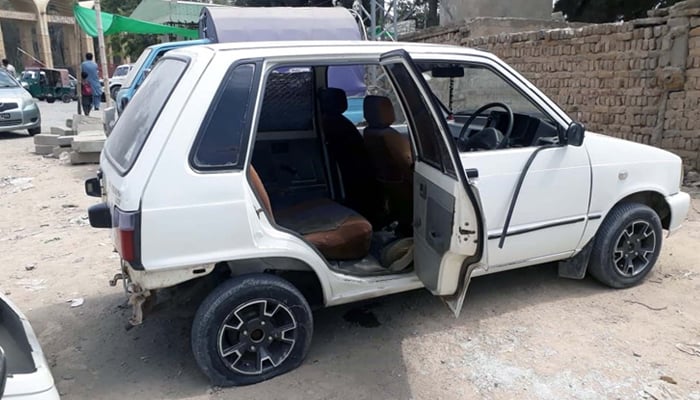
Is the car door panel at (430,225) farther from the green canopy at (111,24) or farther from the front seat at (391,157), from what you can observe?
the green canopy at (111,24)

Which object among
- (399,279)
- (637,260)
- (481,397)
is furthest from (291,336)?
(637,260)

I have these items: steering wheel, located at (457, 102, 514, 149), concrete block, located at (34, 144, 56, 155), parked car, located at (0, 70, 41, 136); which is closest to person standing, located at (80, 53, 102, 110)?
parked car, located at (0, 70, 41, 136)

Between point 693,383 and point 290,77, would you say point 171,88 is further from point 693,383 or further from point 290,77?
point 693,383

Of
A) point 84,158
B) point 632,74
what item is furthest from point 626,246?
point 84,158

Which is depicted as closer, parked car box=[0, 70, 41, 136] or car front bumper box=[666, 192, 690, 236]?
car front bumper box=[666, 192, 690, 236]

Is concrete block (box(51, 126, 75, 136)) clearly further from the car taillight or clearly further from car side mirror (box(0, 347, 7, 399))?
car side mirror (box(0, 347, 7, 399))

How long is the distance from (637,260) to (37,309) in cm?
455

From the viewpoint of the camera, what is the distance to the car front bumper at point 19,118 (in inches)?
493

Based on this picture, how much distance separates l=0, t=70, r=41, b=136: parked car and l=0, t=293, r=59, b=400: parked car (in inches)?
472

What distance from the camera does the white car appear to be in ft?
8.78

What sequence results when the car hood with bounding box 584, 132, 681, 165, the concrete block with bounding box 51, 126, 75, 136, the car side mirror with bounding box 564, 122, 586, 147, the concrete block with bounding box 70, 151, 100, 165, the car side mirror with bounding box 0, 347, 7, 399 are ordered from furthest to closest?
the concrete block with bounding box 51, 126, 75, 136 → the concrete block with bounding box 70, 151, 100, 165 → the car hood with bounding box 584, 132, 681, 165 → the car side mirror with bounding box 564, 122, 586, 147 → the car side mirror with bounding box 0, 347, 7, 399

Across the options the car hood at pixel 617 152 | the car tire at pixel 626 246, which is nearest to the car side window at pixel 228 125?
the car hood at pixel 617 152

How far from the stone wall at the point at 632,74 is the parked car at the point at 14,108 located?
11.5 meters

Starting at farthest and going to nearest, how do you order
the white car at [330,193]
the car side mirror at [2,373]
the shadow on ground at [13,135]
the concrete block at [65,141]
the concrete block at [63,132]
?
the shadow on ground at [13,135] → the concrete block at [63,132] → the concrete block at [65,141] → the white car at [330,193] → the car side mirror at [2,373]
